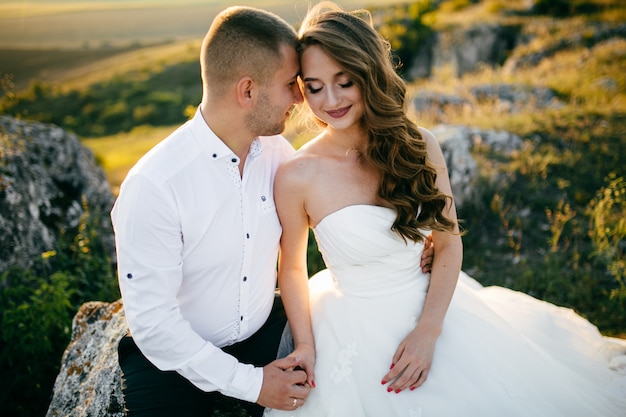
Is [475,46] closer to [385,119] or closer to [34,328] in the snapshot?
[385,119]

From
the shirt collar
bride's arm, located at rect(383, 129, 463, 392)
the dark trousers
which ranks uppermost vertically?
the shirt collar

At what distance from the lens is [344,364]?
2.40 meters

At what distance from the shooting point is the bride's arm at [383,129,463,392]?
7.63 ft

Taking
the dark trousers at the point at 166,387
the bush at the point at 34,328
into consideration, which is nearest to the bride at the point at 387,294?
the dark trousers at the point at 166,387

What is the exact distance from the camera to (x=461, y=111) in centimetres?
840

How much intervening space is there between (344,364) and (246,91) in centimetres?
160

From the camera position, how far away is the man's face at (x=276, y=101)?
2.52 metres

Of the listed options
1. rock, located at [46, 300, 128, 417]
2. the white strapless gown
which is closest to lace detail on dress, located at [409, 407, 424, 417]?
the white strapless gown

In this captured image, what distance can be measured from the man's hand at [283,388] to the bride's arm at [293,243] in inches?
12.8

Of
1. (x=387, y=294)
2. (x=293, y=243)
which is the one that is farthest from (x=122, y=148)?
(x=387, y=294)

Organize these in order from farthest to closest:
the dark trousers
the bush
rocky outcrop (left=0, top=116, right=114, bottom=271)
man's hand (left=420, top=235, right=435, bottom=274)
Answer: rocky outcrop (left=0, top=116, right=114, bottom=271) → the bush → man's hand (left=420, top=235, right=435, bottom=274) → the dark trousers

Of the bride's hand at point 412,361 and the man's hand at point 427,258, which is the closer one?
the bride's hand at point 412,361

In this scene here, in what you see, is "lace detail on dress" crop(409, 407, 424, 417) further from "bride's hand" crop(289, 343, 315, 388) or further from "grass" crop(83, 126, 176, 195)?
"grass" crop(83, 126, 176, 195)

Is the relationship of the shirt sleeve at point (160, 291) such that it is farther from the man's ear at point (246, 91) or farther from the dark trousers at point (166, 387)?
the man's ear at point (246, 91)
